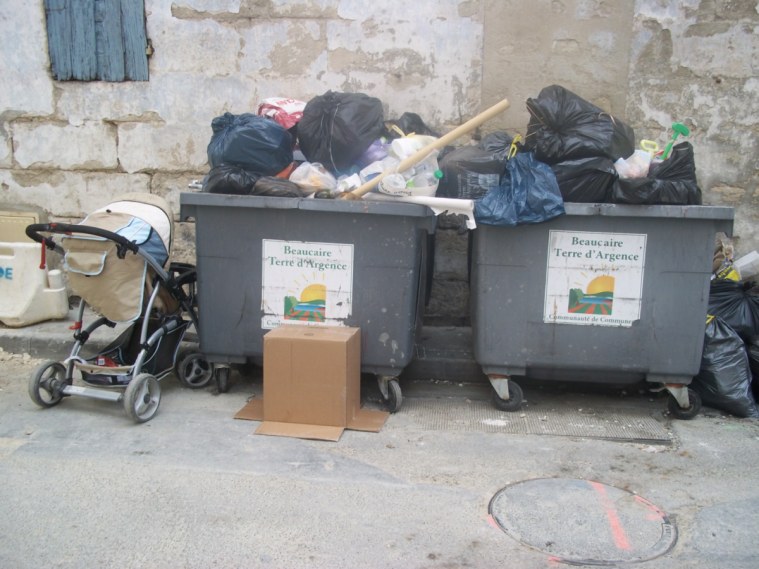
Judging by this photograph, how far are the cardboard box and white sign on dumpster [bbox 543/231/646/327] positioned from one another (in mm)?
1228

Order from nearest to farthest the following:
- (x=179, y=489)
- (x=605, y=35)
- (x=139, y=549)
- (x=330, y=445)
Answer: (x=139, y=549)
(x=179, y=489)
(x=330, y=445)
(x=605, y=35)

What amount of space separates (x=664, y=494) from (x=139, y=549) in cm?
238

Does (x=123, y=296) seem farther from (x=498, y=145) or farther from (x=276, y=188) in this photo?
(x=498, y=145)

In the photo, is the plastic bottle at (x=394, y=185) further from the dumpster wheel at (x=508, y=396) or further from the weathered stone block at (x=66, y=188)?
the weathered stone block at (x=66, y=188)

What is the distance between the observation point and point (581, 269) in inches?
159

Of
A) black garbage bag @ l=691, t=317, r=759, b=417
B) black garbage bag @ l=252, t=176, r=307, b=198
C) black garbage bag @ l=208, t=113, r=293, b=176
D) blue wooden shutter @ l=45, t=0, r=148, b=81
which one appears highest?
blue wooden shutter @ l=45, t=0, r=148, b=81

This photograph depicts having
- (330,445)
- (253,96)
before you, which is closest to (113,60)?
(253,96)

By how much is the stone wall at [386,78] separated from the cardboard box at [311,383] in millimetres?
1850

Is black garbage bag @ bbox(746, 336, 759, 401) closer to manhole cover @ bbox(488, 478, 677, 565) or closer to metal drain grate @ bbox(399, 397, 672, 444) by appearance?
metal drain grate @ bbox(399, 397, 672, 444)

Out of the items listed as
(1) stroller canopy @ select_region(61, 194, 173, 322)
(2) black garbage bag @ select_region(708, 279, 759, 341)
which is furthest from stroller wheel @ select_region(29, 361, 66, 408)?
(2) black garbage bag @ select_region(708, 279, 759, 341)

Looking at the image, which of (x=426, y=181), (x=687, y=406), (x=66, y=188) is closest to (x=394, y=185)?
(x=426, y=181)

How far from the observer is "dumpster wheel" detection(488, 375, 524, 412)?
428 centimetres

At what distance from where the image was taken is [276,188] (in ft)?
13.7

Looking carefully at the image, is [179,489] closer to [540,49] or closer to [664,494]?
[664,494]
